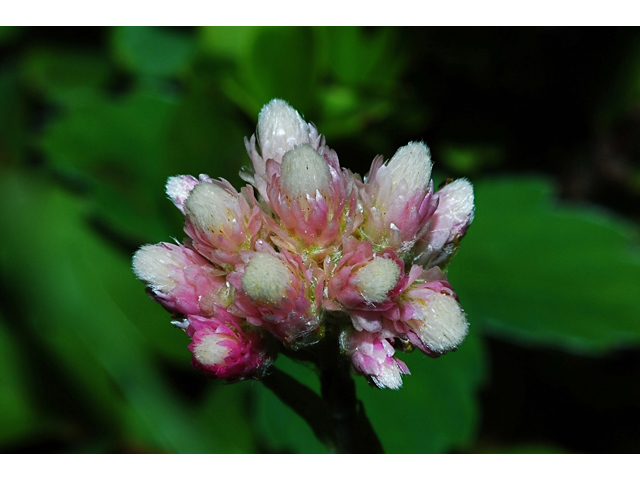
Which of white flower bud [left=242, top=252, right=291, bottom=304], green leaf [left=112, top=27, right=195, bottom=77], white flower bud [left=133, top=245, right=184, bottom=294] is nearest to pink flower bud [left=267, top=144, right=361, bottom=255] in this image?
white flower bud [left=242, top=252, right=291, bottom=304]

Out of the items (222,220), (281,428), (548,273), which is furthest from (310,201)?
(548,273)

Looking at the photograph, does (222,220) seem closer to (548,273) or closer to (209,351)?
(209,351)

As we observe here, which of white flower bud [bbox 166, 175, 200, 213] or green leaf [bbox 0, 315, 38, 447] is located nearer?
white flower bud [bbox 166, 175, 200, 213]

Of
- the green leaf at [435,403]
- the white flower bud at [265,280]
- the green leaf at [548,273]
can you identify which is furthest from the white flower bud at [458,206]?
the green leaf at [548,273]

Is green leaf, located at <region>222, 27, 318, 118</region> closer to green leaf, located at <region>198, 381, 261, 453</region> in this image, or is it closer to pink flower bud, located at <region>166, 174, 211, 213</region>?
pink flower bud, located at <region>166, 174, 211, 213</region>

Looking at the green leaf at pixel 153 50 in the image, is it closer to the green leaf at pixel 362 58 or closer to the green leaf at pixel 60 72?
the green leaf at pixel 60 72

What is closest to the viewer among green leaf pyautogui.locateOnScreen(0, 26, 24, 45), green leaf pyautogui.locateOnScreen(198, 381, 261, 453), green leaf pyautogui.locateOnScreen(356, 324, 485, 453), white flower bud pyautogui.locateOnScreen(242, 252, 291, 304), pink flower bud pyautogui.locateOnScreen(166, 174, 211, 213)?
white flower bud pyautogui.locateOnScreen(242, 252, 291, 304)

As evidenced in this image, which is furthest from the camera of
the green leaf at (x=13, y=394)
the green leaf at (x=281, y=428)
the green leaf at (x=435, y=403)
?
the green leaf at (x=13, y=394)
